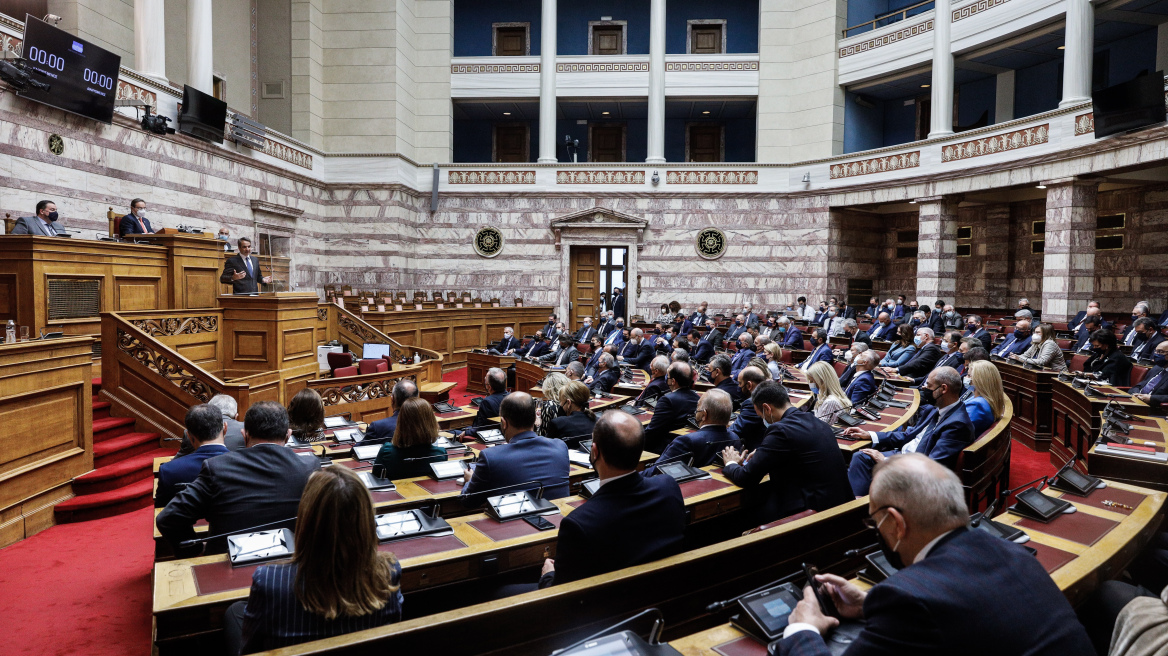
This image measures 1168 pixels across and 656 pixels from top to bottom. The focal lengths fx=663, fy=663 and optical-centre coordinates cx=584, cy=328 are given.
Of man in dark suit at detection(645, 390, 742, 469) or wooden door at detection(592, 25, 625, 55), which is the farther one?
wooden door at detection(592, 25, 625, 55)

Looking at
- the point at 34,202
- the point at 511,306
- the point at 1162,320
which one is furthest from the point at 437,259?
the point at 1162,320

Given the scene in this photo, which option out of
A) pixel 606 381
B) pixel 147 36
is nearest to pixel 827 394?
pixel 606 381

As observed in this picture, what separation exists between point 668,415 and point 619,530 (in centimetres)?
295

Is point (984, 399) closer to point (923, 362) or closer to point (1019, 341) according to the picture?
point (923, 362)

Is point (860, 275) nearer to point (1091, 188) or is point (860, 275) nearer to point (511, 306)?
point (1091, 188)

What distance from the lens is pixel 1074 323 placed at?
37.7ft

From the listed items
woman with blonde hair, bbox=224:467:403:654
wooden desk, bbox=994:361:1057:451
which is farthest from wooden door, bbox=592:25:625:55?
woman with blonde hair, bbox=224:467:403:654

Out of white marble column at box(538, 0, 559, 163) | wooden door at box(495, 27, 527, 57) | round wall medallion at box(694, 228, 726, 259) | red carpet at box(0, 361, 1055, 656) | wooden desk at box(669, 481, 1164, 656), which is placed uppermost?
wooden door at box(495, 27, 527, 57)

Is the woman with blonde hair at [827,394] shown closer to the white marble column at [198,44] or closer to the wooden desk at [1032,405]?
the wooden desk at [1032,405]

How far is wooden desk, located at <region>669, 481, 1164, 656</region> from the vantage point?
1968 millimetres

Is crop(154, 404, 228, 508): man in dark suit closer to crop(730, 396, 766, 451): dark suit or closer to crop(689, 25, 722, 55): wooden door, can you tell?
crop(730, 396, 766, 451): dark suit

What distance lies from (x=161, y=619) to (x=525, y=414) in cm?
198

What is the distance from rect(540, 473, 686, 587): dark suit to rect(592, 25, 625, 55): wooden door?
19891mm

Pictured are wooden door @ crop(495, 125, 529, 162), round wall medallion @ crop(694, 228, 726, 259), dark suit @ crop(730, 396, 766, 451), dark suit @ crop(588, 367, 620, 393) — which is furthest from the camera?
wooden door @ crop(495, 125, 529, 162)
